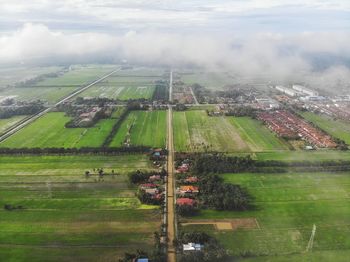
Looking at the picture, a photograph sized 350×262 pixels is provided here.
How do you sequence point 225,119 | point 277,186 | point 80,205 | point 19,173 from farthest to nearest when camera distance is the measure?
1. point 225,119
2. point 19,173
3. point 277,186
4. point 80,205

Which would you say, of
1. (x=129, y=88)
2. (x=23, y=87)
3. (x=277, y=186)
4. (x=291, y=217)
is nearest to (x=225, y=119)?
(x=277, y=186)

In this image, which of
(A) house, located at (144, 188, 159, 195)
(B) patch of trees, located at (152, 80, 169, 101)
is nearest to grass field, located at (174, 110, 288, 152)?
(A) house, located at (144, 188, 159, 195)

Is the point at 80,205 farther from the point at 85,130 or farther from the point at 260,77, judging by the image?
the point at 260,77

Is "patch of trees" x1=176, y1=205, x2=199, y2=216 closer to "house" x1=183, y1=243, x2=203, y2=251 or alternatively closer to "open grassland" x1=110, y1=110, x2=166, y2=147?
"house" x1=183, y1=243, x2=203, y2=251

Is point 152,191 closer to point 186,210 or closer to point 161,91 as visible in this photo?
point 186,210

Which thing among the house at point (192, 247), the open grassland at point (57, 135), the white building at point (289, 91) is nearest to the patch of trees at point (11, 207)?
the house at point (192, 247)
